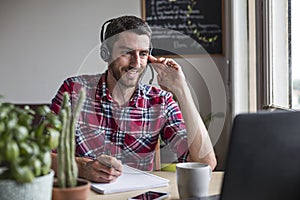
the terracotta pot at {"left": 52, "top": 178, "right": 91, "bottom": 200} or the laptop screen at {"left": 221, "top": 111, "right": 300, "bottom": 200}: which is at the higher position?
the laptop screen at {"left": 221, "top": 111, "right": 300, "bottom": 200}

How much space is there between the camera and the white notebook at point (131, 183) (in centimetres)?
152

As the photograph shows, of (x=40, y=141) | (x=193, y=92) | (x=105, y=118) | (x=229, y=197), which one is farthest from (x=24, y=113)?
(x=193, y=92)

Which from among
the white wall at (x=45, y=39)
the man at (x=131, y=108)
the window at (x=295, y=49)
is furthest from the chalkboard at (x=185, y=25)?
the man at (x=131, y=108)

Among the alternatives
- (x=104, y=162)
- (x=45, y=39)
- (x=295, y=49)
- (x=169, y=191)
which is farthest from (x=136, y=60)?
(x=45, y=39)

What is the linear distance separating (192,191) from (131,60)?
2.59 feet

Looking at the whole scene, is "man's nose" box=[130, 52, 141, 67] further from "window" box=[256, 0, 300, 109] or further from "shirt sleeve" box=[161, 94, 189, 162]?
"window" box=[256, 0, 300, 109]

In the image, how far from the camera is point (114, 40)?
211 cm

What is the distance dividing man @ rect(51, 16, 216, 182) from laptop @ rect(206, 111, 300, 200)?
84 cm

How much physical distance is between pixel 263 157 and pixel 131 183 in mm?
613

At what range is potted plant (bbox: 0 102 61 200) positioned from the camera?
3.25 ft

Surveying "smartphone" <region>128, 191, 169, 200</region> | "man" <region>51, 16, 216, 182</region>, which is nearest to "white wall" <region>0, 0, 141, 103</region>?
"man" <region>51, 16, 216, 182</region>

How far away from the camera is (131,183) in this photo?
5.19 ft

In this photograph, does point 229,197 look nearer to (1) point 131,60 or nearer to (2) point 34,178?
(2) point 34,178

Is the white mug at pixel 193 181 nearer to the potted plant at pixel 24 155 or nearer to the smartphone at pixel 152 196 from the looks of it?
the smartphone at pixel 152 196
